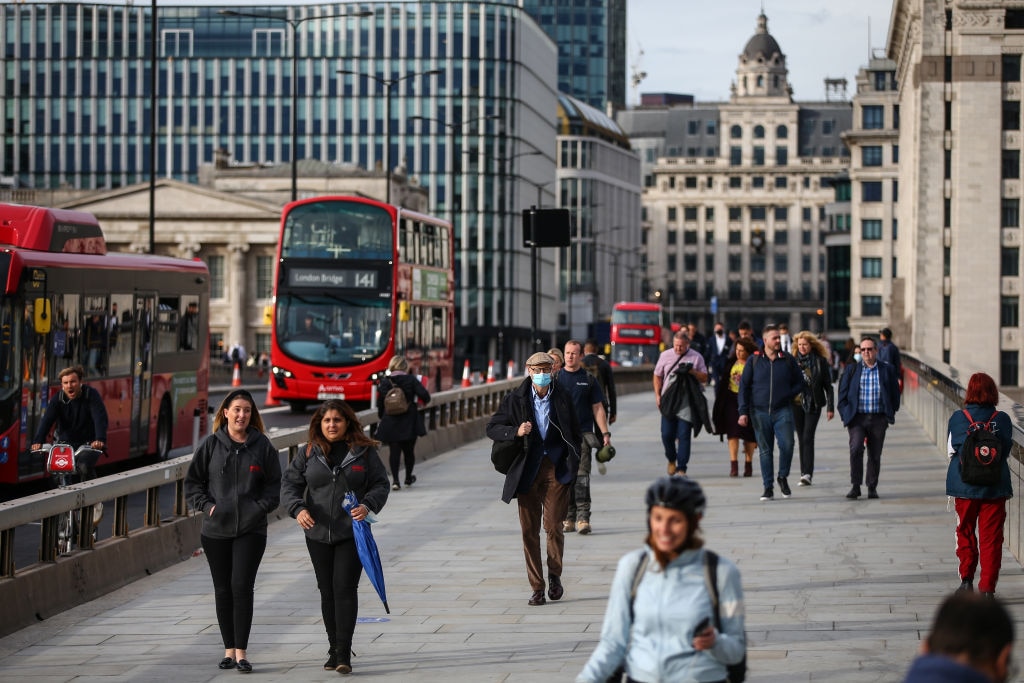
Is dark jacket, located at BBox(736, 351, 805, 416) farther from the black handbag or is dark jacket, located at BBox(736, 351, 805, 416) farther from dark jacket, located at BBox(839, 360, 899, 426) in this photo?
the black handbag

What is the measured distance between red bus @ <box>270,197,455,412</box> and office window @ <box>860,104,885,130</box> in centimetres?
10030

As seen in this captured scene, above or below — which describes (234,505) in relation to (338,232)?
below

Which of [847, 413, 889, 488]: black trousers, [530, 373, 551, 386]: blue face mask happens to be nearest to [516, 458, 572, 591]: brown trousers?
[530, 373, 551, 386]: blue face mask

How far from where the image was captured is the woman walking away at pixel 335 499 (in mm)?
9789

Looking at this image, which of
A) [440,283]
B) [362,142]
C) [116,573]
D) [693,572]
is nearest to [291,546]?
[116,573]

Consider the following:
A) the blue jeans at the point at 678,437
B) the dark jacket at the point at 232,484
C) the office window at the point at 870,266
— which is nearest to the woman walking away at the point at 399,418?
the blue jeans at the point at 678,437

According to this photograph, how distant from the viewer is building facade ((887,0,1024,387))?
7950 cm

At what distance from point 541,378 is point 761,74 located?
18768cm

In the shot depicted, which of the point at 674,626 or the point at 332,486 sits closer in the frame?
the point at 674,626

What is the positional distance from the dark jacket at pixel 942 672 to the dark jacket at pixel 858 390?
1409 centimetres

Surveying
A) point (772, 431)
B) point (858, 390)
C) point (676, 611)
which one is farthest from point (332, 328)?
point (676, 611)

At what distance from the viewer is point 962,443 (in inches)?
469

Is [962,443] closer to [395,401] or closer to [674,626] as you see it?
[674,626]

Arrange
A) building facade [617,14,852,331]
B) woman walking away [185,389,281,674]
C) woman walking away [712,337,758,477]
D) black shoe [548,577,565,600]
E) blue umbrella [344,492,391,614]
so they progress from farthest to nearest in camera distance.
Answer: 1. building facade [617,14,852,331]
2. woman walking away [712,337,758,477]
3. black shoe [548,577,565,600]
4. woman walking away [185,389,281,674]
5. blue umbrella [344,492,391,614]
